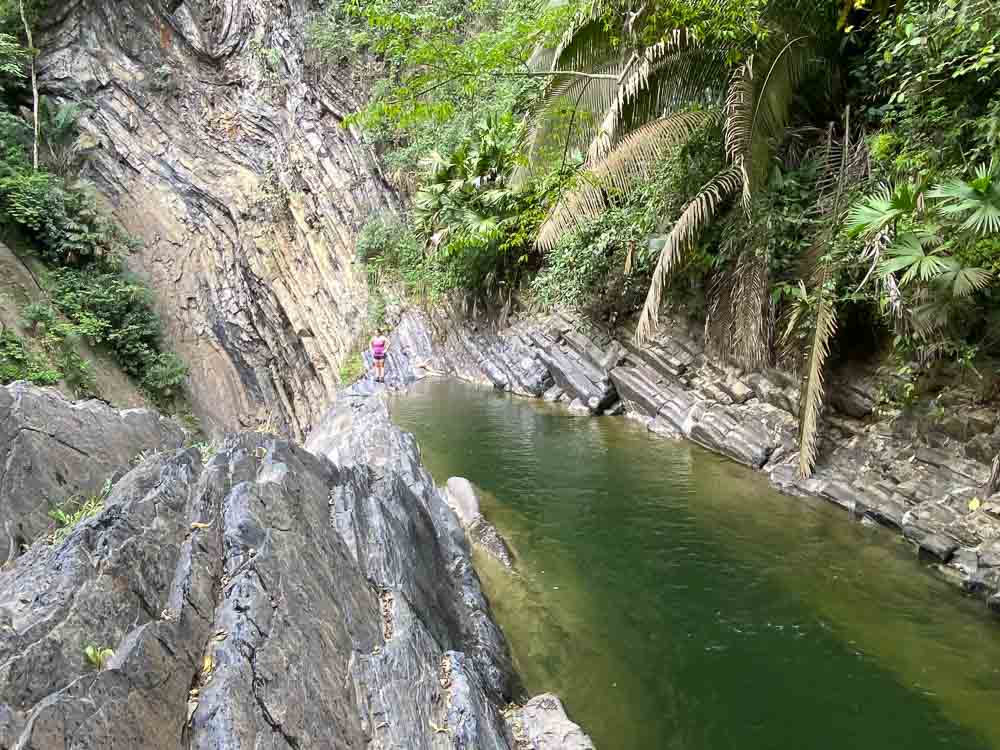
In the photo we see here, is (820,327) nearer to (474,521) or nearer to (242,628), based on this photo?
(474,521)

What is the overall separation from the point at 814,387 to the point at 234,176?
891 inches

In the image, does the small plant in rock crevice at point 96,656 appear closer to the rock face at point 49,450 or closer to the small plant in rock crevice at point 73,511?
the small plant in rock crevice at point 73,511

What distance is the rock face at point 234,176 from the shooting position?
20.8 metres

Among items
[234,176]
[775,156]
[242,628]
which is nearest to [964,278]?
[775,156]

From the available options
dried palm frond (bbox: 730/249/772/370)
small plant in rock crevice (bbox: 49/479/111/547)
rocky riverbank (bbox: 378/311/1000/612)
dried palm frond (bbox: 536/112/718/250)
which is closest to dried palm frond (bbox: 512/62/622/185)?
dried palm frond (bbox: 536/112/718/250)

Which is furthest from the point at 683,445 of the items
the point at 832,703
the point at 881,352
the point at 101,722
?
the point at 101,722

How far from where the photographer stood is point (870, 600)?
511 centimetres

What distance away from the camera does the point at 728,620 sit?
16.1ft

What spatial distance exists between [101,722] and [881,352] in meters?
8.64

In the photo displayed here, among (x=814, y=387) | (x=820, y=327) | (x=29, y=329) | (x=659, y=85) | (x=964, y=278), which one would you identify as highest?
(x=659, y=85)

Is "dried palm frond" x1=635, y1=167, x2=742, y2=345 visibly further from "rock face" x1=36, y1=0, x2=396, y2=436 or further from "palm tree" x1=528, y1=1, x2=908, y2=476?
"rock face" x1=36, y1=0, x2=396, y2=436

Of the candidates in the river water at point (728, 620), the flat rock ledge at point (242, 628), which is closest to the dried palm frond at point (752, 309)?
the river water at point (728, 620)

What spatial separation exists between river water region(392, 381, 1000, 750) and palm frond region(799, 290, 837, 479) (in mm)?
655

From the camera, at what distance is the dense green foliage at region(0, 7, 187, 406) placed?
488 inches
